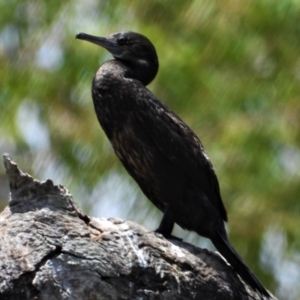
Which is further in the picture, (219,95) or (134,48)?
(219,95)

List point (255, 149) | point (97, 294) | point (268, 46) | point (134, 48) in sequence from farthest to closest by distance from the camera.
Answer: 1. point (268, 46)
2. point (255, 149)
3. point (134, 48)
4. point (97, 294)

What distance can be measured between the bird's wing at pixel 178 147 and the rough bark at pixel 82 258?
0.68m

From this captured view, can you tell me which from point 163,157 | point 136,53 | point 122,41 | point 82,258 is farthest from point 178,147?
point 82,258

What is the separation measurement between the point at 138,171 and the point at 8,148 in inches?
70.3

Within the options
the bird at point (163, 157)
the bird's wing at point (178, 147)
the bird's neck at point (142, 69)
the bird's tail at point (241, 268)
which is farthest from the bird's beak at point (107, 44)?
the bird's tail at point (241, 268)

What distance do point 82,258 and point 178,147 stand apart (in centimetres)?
118

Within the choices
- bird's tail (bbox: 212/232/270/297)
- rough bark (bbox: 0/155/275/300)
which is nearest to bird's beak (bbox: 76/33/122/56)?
bird's tail (bbox: 212/232/270/297)

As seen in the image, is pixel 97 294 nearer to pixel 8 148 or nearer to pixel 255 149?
pixel 255 149

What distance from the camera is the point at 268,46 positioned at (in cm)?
614

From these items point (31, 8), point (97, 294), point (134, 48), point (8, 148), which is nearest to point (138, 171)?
point (134, 48)

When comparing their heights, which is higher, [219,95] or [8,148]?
[219,95]

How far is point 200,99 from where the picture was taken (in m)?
5.99

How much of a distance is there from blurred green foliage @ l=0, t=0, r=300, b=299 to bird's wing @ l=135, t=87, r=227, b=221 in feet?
3.66

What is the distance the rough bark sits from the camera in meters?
3.38
